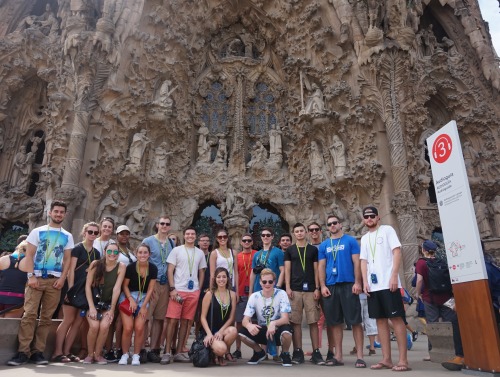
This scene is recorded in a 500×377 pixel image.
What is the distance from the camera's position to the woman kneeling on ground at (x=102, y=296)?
14.3ft

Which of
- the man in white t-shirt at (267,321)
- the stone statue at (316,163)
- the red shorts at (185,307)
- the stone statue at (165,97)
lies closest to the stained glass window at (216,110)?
the stone statue at (165,97)

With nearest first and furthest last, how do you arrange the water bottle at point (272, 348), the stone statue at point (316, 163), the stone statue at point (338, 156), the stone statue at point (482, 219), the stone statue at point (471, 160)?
the water bottle at point (272, 348) → the stone statue at point (338, 156) → the stone statue at point (316, 163) → the stone statue at point (482, 219) → the stone statue at point (471, 160)

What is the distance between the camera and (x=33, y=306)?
13.8ft

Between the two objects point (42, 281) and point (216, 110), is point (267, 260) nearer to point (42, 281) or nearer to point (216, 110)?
point (42, 281)

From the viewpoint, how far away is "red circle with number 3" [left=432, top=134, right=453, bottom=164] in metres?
4.17

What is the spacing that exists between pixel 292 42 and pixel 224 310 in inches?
466

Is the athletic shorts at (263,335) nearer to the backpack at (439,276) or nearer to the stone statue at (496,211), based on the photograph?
the backpack at (439,276)

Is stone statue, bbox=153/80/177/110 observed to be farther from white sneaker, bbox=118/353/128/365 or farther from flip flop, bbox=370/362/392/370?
flip flop, bbox=370/362/392/370

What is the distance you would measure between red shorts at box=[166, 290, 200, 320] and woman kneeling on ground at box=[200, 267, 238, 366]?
364 mm

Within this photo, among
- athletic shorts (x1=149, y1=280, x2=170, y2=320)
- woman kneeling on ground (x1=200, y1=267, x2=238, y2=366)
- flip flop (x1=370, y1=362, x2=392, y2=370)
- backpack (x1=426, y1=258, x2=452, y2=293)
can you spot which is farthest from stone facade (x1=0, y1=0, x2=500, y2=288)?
woman kneeling on ground (x1=200, y1=267, x2=238, y2=366)

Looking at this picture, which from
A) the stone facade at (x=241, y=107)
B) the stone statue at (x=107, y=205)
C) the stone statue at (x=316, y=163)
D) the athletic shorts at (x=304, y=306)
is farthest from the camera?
the stone statue at (x=316, y=163)

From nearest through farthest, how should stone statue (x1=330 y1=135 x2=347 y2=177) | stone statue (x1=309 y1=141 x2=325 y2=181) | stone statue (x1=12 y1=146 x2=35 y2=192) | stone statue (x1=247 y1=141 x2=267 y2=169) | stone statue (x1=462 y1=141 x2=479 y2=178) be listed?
stone statue (x1=330 y1=135 x2=347 y2=177) < stone statue (x1=309 y1=141 x2=325 y2=181) < stone statue (x1=12 y1=146 x2=35 y2=192) < stone statue (x1=462 y1=141 x2=479 y2=178) < stone statue (x1=247 y1=141 x2=267 y2=169)

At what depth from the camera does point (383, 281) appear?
14.0 ft

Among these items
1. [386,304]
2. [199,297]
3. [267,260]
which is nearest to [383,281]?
[386,304]
